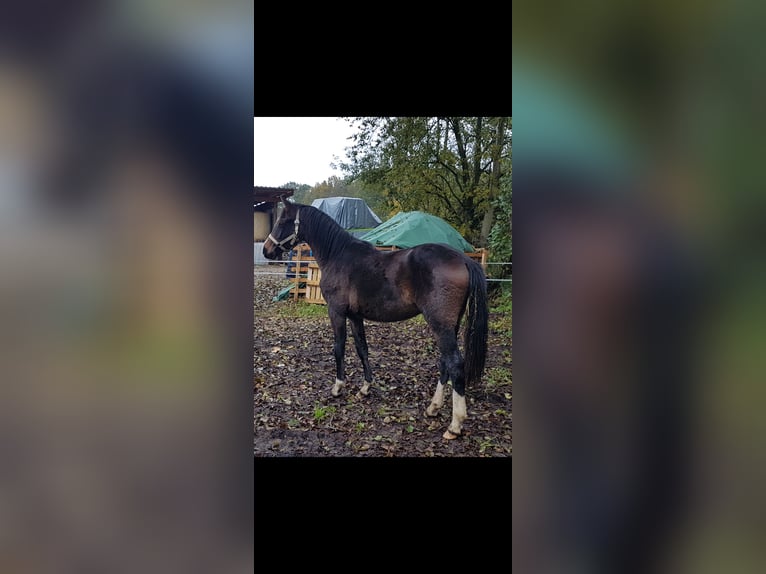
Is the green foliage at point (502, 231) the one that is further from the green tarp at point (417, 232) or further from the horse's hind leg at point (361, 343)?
the horse's hind leg at point (361, 343)

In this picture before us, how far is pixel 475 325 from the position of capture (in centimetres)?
355

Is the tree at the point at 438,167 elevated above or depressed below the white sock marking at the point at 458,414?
above

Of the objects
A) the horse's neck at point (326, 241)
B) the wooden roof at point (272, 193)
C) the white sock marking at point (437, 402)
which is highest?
the wooden roof at point (272, 193)

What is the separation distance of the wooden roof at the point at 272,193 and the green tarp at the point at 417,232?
0.84 metres

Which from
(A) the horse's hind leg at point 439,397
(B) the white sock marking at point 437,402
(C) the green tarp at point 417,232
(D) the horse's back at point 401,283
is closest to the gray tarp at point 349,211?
(C) the green tarp at point 417,232

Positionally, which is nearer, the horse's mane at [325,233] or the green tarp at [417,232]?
the green tarp at [417,232]

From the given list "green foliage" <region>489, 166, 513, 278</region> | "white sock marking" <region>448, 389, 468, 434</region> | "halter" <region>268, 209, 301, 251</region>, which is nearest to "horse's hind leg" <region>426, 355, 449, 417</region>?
"white sock marking" <region>448, 389, 468, 434</region>

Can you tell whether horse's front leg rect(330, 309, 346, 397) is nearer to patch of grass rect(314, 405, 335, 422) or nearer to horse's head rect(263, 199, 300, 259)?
patch of grass rect(314, 405, 335, 422)
